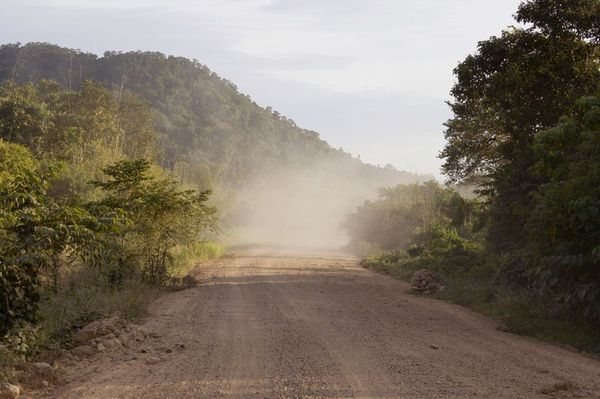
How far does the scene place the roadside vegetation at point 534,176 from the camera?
9273 millimetres

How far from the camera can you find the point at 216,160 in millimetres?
82438

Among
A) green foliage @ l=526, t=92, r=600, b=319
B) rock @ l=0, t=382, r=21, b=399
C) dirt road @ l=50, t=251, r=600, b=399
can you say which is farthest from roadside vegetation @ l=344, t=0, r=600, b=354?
rock @ l=0, t=382, r=21, b=399

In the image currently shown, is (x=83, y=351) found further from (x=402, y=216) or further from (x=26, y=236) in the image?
(x=402, y=216)

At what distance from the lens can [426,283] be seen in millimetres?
15562

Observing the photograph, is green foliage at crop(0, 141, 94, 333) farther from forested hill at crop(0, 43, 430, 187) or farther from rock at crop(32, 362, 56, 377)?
forested hill at crop(0, 43, 430, 187)

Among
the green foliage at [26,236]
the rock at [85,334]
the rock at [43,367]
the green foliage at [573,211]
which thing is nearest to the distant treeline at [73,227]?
the green foliage at [26,236]

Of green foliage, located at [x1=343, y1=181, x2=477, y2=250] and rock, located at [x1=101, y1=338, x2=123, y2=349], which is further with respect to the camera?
green foliage, located at [x1=343, y1=181, x2=477, y2=250]

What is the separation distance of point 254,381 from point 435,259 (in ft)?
48.5

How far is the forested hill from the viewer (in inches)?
3066

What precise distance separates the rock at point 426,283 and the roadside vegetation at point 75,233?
21.4 ft

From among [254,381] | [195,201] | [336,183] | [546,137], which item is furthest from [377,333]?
[336,183]

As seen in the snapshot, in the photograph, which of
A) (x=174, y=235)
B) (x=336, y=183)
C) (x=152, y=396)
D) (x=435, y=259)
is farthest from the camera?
(x=336, y=183)

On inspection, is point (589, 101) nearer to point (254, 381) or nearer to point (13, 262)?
point (254, 381)

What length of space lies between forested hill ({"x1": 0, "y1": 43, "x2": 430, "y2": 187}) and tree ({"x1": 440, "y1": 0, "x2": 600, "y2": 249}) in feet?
172
